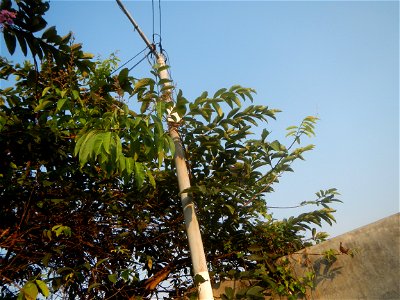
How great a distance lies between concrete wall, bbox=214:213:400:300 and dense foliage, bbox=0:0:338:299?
0.14 m

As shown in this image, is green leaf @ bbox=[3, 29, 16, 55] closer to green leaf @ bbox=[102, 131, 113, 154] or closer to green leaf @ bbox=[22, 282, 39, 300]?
green leaf @ bbox=[102, 131, 113, 154]

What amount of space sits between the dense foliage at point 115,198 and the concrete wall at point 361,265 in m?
0.14

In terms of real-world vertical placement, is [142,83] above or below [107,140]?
above

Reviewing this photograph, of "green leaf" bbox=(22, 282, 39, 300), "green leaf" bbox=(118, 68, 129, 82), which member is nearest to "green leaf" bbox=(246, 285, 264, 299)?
"green leaf" bbox=(22, 282, 39, 300)

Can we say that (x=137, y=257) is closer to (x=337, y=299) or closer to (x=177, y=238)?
(x=177, y=238)

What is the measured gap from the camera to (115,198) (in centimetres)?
319

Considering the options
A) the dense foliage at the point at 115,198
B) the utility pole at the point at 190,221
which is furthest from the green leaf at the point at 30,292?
the utility pole at the point at 190,221

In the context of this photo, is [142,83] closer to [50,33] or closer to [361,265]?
[50,33]

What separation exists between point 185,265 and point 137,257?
0.49 meters

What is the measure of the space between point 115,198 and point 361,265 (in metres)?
2.25

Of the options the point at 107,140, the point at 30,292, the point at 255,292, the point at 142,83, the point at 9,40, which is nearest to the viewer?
the point at 107,140

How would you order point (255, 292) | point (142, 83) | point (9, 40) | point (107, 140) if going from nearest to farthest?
1. point (107, 140)
2. point (9, 40)
3. point (255, 292)
4. point (142, 83)

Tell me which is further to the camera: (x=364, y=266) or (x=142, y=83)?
(x=142, y=83)

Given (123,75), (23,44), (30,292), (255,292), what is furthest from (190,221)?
(23,44)
